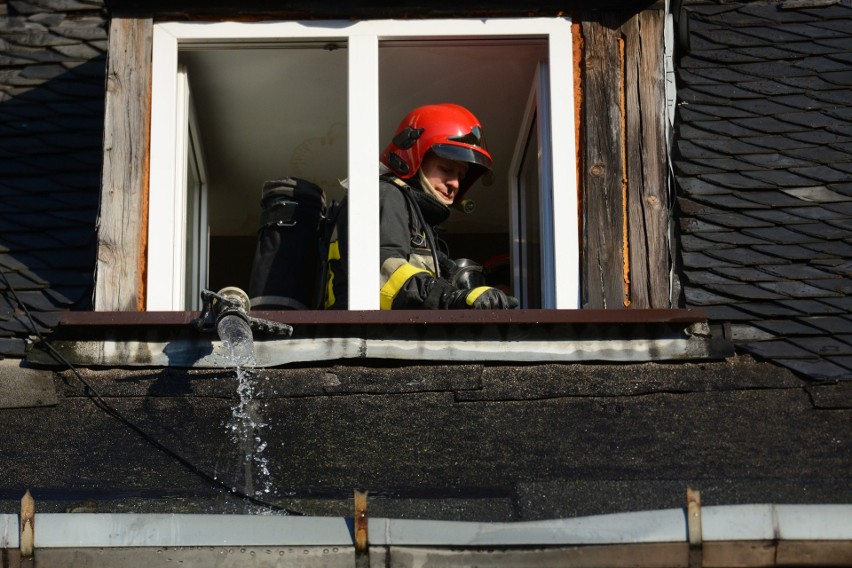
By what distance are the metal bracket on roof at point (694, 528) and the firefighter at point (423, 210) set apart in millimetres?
1723

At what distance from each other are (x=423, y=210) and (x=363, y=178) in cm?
67

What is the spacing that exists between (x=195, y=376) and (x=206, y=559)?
54.3 inches

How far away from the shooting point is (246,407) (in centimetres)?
597

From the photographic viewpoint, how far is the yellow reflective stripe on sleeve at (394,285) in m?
6.54

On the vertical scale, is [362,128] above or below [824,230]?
above

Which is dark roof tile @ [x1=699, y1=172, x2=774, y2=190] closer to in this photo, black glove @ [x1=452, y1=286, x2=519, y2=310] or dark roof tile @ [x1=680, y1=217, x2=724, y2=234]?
dark roof tile @ [x1=680, y1=217, x2=724, y2=234]

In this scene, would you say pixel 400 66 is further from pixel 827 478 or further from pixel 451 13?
pixel 827 478

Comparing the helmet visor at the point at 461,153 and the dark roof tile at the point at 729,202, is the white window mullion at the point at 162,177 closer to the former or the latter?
the helmet visor at the point at 461,153

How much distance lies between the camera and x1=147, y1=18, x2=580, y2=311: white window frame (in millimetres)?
6488

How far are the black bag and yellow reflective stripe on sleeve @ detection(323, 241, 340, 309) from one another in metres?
0.17

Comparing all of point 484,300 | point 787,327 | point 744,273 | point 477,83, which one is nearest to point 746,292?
point 744,273

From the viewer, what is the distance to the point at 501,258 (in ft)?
27.5

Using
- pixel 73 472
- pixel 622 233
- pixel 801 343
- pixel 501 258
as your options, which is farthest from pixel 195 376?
pixel 501 258

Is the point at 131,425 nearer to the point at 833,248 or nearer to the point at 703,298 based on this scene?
the point at 703,298
